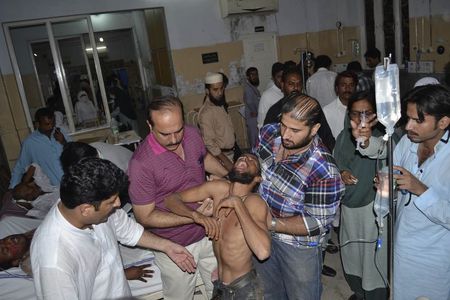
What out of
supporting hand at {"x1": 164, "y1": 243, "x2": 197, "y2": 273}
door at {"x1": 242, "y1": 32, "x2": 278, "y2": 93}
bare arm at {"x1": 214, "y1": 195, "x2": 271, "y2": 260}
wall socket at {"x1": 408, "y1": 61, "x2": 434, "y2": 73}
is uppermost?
door at {"x1": 242, "y1": 32, "x2": 278, "y2": 93}

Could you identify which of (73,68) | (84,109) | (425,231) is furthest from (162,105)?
(73,68)

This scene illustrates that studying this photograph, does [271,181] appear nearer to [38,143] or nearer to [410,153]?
[410,153]

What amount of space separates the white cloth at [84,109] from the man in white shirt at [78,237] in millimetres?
5646

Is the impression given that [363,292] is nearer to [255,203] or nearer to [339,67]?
[255,203]

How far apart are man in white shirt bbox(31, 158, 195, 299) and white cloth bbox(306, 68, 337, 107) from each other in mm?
3786

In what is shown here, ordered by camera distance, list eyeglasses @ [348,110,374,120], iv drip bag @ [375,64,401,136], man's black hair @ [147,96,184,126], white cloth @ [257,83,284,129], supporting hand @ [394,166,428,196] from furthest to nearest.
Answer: white cloth @ [257,83,284,129], eyeglasses @ [348,110,374,120], man's black hair @ [147,96,184,126], supporting hand @ [394,166,428,196], iv drip bag @ [375,64,401,136]

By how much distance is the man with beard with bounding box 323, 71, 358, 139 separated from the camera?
3.30 m

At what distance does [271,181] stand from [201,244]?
0.73m

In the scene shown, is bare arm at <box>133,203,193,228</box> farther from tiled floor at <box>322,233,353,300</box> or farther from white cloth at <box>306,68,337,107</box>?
white cloth at <box>306,68,337,107</box>

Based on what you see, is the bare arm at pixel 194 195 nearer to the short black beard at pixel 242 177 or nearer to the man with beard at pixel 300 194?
the short black beard at pixel 242 177

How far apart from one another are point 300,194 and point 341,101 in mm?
1756

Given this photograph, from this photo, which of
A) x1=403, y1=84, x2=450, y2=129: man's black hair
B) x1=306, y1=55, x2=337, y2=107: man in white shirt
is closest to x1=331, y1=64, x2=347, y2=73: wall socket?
x1=306, y1=55, x2=337, y2=107: man in white shirt

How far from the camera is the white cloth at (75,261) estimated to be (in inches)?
56.3

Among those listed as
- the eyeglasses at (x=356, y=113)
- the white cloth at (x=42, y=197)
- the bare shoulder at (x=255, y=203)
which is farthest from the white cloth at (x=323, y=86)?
the white cloth at (x=42, y=197)
